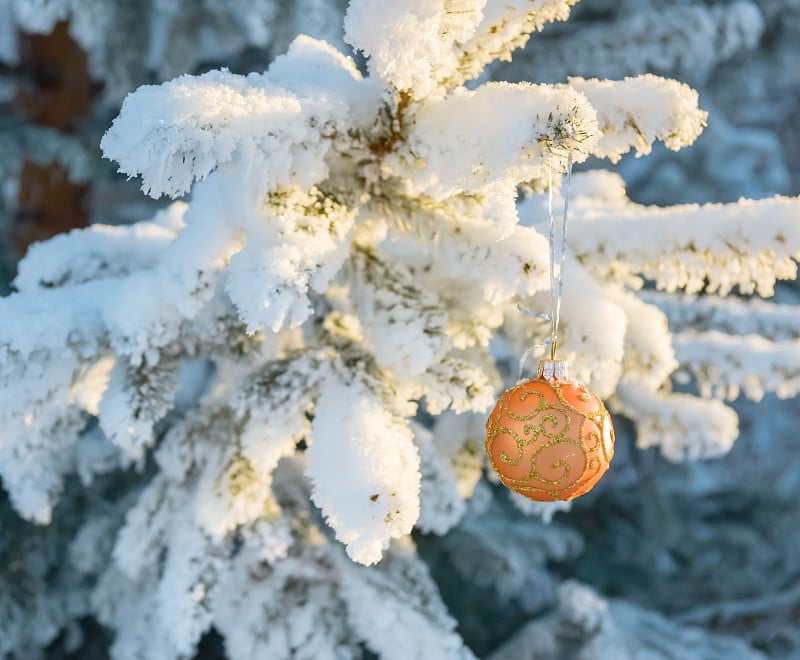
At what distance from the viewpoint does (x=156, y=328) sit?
4.71 ft

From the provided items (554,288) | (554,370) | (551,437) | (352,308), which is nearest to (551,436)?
(551,437)

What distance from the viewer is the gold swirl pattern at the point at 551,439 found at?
129 cm

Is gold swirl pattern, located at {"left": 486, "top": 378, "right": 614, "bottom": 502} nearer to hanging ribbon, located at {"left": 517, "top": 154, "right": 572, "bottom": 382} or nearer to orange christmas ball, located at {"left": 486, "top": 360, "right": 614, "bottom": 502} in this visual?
orange christmas ball, located at {"left": 486, "top": 360, "right": 614, "bottom": 502}

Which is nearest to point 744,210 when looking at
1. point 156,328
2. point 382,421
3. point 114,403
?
point 382,421

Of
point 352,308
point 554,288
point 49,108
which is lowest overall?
point 49,108

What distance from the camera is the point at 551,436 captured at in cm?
129

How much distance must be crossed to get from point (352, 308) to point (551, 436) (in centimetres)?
61

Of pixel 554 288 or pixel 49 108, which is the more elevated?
pixel 554 288

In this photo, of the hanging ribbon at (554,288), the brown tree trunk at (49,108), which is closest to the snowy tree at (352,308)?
the hanging ribbon at (554,288)

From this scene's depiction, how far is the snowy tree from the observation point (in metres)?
1.12

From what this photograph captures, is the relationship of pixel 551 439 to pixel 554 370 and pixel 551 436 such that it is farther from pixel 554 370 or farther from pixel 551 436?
pixel 554 370

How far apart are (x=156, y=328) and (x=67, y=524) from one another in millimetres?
1716

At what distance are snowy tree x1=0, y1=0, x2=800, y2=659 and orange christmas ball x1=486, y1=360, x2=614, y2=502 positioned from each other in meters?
0.08

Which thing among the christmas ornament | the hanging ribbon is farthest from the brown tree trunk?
the christmas ornament
